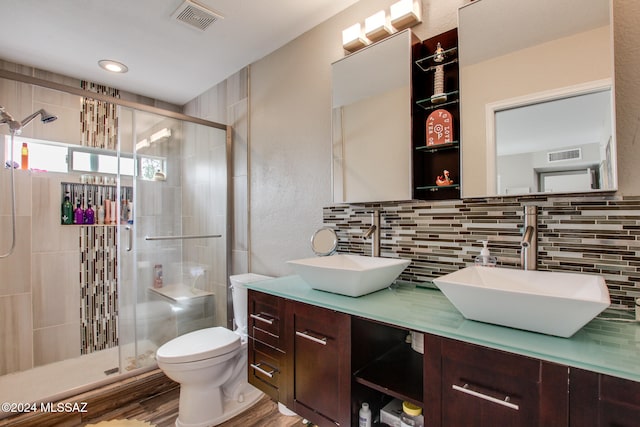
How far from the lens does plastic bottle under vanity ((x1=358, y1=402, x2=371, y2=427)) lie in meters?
1.16

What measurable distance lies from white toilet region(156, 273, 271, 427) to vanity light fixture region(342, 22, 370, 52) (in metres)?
1.90

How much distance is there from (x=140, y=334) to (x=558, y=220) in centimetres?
264

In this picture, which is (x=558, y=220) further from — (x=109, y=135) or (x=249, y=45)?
(x=109, y=135)

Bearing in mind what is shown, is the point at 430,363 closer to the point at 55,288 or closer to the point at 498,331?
the point at 498,331

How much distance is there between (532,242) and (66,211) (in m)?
3.29

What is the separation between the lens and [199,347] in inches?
74.3

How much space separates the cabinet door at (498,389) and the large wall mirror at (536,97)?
2.17 ft

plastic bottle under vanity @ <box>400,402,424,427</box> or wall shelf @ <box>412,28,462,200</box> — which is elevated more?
wall shelf @ <box>412,28,462,200</box>

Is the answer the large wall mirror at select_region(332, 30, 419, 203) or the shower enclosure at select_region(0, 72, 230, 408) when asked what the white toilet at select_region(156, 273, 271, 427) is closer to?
the shower enclosure at select_region(0, 72, 230, 408)

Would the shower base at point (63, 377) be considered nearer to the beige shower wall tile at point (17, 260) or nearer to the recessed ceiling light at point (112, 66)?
the beige shower wall tile at point (17, 260)

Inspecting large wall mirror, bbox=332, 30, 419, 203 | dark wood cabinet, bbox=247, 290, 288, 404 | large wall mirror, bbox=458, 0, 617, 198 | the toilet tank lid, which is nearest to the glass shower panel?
the toilet tank lid

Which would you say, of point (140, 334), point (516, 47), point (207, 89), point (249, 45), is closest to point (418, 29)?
point (516, 47)

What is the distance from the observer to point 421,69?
1.50 metres

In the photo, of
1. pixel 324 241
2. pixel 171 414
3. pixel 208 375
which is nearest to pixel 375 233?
pixel 324 241
